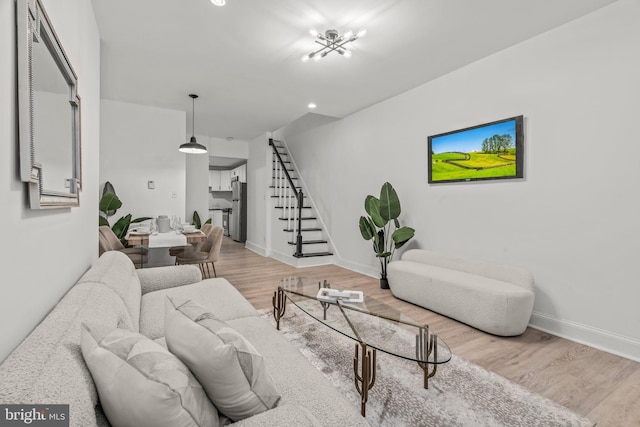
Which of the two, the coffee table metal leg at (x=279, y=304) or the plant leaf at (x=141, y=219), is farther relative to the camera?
the plant leaf at (x=141, y=219)

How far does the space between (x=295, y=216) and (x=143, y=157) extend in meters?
2.70

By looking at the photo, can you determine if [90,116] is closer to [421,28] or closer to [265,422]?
[265,422]

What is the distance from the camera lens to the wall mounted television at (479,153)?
2.99m

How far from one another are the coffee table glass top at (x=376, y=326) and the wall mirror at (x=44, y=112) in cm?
159

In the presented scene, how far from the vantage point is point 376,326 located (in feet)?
6.63

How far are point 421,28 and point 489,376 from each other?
9.11ft

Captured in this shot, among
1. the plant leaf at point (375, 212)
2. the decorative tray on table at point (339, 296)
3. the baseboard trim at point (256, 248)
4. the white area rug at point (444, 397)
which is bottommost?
the white area rug at point (444, 397)

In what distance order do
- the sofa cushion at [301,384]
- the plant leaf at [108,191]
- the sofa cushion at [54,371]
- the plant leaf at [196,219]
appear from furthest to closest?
the plant leaf at [196,219], the plant leaf at [108,191], the sofa cushion at [301,384], the sofa cushion at [54,371]

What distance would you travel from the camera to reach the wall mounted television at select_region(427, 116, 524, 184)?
2.99 meters

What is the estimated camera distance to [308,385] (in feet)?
3.83

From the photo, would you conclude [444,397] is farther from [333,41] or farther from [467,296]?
[333,41]

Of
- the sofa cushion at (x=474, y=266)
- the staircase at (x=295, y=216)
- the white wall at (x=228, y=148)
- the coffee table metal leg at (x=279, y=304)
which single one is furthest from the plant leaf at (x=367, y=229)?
the white wall at (x=228, y=148)

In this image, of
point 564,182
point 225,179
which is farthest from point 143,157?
point 225,179

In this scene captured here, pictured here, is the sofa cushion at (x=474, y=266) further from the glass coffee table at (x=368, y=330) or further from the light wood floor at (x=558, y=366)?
the glass coffee table at (x=368, y=330)
